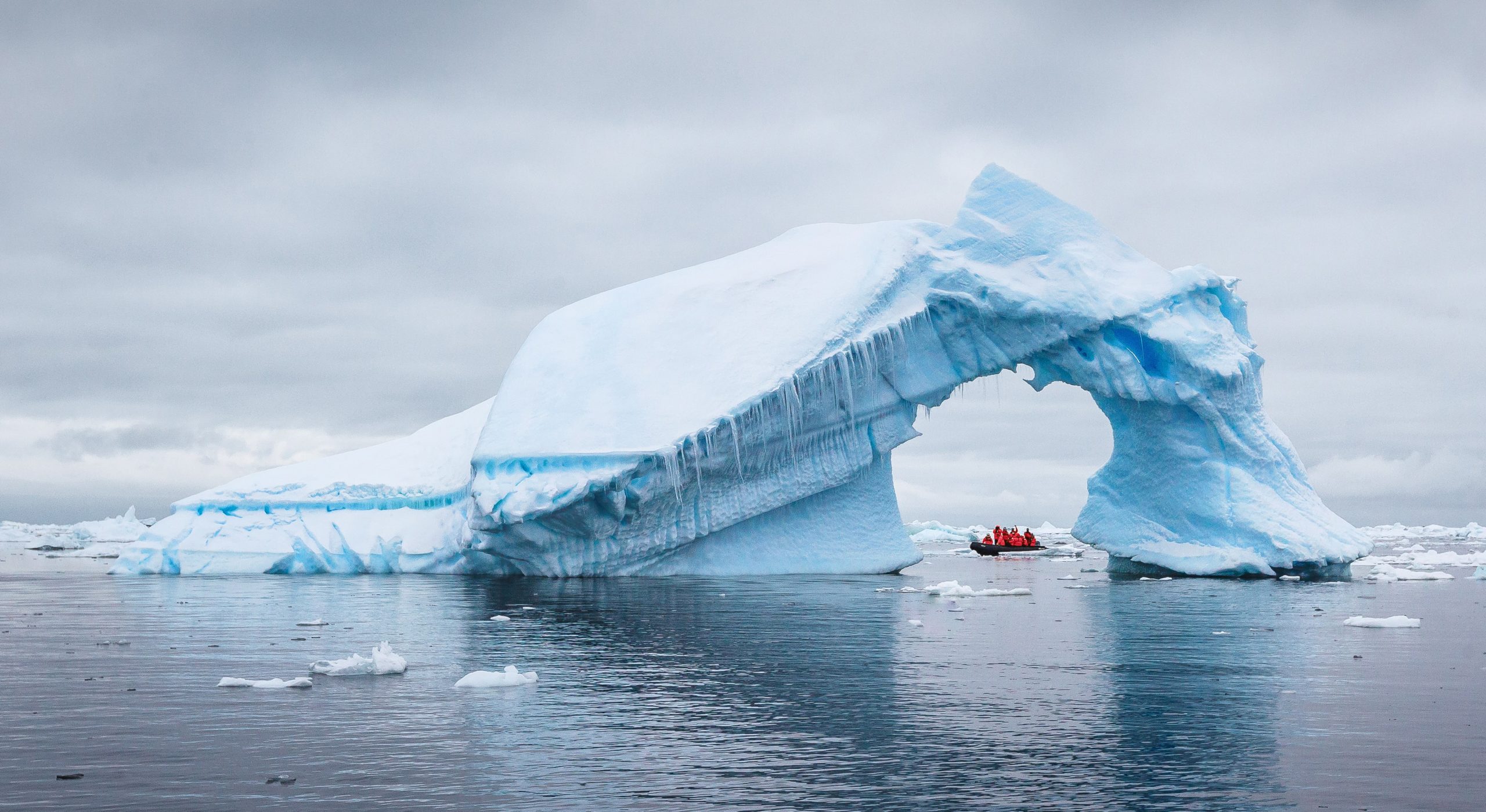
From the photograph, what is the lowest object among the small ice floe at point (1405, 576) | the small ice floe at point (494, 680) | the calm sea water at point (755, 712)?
the small ice floe at point (1405, 576)

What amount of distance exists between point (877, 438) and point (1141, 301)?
7503 millimetres

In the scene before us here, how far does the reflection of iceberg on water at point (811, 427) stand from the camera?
30.1 m

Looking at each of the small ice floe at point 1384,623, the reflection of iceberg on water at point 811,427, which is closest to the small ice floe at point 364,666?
the small ice floe at point 1384,623

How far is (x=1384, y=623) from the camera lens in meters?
19.8

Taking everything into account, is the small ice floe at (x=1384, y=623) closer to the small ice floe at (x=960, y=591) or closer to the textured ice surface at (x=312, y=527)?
the small ice floe at (x=960, y=591)

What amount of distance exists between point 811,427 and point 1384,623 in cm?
1492

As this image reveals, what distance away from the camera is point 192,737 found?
9.97 meters

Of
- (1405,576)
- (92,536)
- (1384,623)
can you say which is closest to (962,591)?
(1384,623)

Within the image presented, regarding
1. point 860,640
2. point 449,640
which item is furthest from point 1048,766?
point 449,640

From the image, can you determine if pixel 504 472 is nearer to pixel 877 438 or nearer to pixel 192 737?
pixel 877 438

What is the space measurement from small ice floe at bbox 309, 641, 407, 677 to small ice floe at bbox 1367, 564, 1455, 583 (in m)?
28.8

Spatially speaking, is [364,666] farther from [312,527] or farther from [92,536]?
[92,536]

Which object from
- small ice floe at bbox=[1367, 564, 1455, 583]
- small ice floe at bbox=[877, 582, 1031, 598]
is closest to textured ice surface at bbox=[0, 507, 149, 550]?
small ice floe at bbox=[877, 582, 1031, 598]

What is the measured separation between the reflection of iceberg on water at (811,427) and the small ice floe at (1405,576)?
2.47m
